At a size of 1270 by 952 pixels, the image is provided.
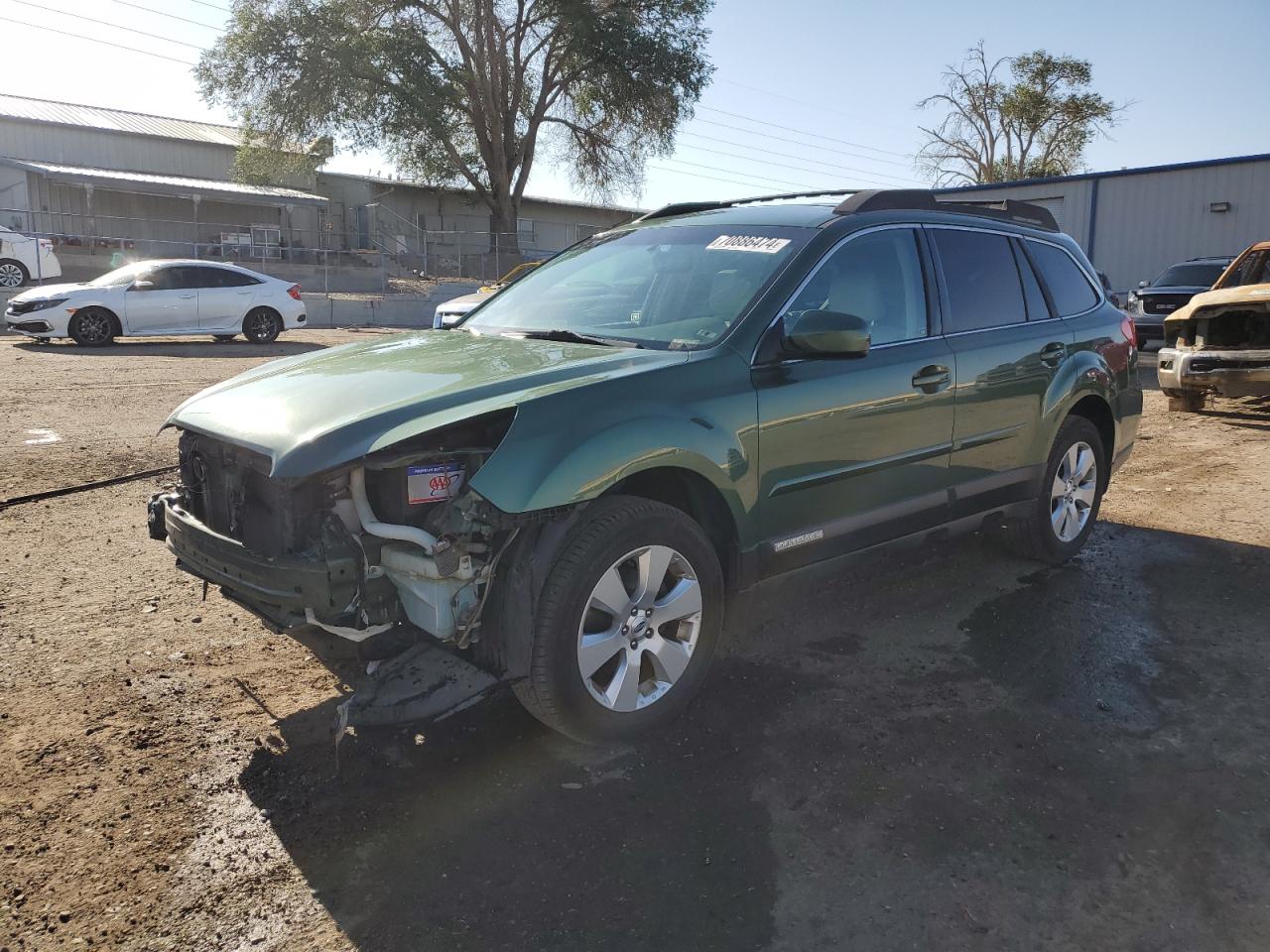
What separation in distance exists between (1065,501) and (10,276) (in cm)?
2399

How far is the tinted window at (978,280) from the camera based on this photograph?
4551 mm

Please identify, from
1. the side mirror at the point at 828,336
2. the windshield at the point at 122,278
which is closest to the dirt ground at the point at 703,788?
the side mirror at the point at 828,336

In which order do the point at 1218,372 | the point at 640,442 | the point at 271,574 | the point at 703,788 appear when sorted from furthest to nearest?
1. the point at 1218,372
2. the point at 640,442
3. the point at 703,788
4. the point at 271,574

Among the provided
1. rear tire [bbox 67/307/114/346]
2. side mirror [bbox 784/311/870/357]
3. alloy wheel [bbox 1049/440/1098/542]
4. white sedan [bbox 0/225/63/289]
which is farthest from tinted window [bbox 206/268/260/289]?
side mirror [bbox 784/311/870/357]

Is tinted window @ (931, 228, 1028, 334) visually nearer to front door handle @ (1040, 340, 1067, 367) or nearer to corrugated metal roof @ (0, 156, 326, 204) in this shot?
front door handle @ (1040, 340, 1067, 367)

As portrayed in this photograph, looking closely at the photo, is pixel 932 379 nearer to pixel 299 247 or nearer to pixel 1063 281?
pixel 1063 281

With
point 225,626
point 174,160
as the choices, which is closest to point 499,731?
point 225,626

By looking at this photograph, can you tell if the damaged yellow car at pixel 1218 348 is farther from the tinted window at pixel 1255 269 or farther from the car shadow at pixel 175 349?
the car shadow at pixel 175 349

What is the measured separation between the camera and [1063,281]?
17.7 ft

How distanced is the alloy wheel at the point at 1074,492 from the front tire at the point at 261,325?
1588 cm

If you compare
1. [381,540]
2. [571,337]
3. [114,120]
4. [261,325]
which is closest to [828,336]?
[571,337]

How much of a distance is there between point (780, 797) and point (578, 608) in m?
0.86

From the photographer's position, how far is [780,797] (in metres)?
3.03

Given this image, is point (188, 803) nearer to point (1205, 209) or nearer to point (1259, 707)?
point (1259, 707)
